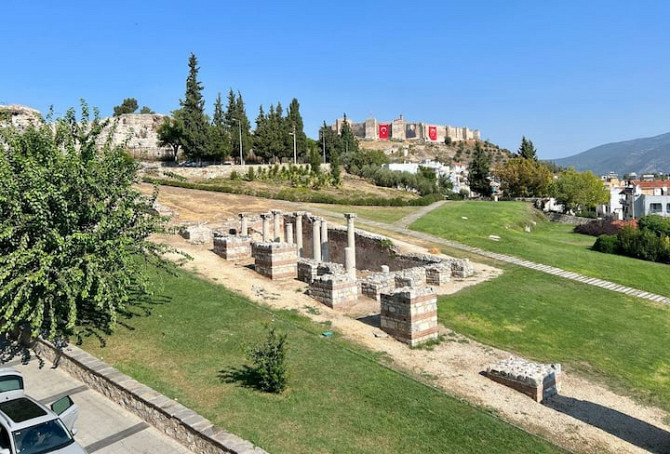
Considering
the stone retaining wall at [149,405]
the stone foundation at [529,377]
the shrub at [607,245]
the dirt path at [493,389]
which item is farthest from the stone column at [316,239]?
the shrub at [607,245]

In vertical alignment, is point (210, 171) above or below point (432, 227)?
above

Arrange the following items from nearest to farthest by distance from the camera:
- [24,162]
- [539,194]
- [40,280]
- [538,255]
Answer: [40,280], [24,162], [538,255], [539,194]

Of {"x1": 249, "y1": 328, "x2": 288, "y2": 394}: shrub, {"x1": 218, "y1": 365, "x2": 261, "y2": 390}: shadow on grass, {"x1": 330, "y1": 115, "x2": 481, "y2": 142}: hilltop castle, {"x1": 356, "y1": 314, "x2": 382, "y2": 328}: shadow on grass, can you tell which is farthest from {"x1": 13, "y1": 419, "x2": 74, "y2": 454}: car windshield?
{"x1": 330, "y1": 115, "x2": 481, "y2": 142}: hilltop castle

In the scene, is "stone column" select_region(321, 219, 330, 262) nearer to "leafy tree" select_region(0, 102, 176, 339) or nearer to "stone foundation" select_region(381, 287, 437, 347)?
"stone foundation" select_region(381, 287, 437, 347)

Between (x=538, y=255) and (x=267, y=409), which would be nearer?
(x=267, y=409)

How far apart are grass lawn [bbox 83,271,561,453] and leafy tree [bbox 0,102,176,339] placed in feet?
4.65

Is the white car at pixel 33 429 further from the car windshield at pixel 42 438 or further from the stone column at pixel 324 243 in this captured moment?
the stone column at pixel 324 243

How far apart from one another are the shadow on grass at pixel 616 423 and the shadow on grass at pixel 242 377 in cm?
623

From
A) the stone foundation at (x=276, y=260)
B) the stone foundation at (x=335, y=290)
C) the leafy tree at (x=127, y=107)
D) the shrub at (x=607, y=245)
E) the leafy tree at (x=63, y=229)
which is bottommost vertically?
the shrub at (x=607, y=245)

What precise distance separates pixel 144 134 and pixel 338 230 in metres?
46.1

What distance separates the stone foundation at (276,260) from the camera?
18344 millimetres

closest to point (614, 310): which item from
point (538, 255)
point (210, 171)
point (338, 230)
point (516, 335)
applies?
point (516, 335)

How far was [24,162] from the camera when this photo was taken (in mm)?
10766

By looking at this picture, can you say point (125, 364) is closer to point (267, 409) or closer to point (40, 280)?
point (40, 280)
